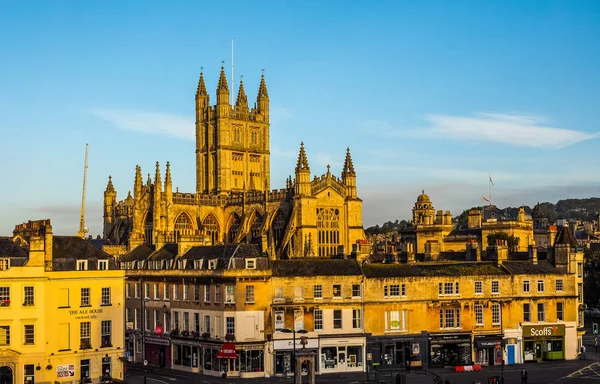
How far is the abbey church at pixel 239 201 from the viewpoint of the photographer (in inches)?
4505

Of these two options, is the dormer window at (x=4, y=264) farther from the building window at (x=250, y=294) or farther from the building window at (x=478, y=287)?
the building window at (x=478, y=287)

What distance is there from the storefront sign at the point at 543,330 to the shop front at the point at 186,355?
90.5 feet

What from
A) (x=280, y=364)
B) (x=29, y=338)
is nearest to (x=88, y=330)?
(x=29, y=338)

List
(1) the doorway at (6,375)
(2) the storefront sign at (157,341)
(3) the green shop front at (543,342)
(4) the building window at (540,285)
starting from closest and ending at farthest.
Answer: (1) the doorway at (6,375) → (2) the storefront sign at (157,341) → (3) the green shop front at (543,342) → (4) the building window at (540,285)

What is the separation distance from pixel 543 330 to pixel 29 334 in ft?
140

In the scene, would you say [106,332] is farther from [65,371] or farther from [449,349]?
[449,349]

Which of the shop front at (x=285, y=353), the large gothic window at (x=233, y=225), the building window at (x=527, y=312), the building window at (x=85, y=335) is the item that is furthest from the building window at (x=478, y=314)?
the large gothic window at (x=233, y=225)

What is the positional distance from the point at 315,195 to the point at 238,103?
33.6 meters

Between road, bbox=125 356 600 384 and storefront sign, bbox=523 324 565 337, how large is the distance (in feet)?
10.1

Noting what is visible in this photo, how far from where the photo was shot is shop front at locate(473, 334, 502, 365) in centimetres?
7762

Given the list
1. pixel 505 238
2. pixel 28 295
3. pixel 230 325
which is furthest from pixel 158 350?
pixel 505 238

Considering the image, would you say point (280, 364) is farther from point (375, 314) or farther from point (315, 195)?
point (315, 195)

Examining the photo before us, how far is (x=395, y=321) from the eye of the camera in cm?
7594

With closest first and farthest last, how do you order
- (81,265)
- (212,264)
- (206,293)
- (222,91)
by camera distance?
(81,265) < (206,293) < (212,264) < (222,91)
